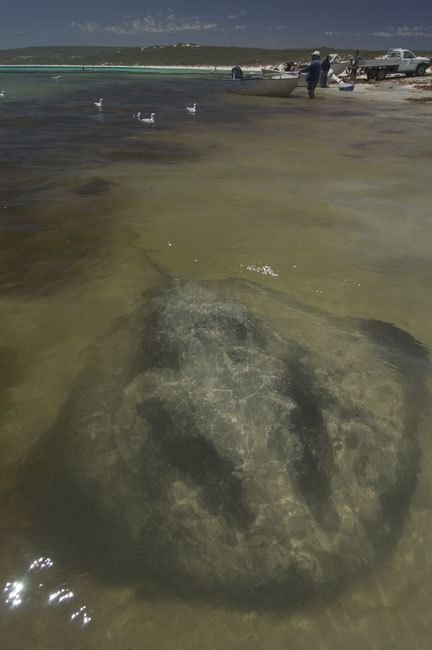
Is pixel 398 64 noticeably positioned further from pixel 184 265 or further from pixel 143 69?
pixel 143 69

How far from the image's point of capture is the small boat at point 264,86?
26800 mm

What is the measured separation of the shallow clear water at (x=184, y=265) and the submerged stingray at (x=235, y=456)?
0.14m

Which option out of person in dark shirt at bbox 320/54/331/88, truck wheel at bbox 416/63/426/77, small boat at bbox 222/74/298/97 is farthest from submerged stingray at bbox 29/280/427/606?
truck wheel at bbox 416/63/426/77

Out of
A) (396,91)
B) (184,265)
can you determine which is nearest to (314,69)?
(396,91)

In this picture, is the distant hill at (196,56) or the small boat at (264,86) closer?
the small boat at (264,86)

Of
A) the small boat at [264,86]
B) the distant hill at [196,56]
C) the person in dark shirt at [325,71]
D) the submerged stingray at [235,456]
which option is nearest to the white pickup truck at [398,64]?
the person in dark shirt at [325,71]

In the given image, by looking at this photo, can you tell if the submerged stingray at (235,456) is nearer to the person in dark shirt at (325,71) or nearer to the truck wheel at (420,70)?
the person in dark shirt at (325,71)

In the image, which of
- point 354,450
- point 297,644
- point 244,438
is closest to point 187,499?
point 244,438

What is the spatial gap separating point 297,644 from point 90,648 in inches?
39.6

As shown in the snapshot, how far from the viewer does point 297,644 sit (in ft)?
6.38

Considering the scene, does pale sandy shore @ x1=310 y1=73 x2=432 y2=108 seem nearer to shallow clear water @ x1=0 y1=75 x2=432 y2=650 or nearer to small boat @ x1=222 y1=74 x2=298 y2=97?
small boat @ x1=222 y1=74 x2=298 y2=97

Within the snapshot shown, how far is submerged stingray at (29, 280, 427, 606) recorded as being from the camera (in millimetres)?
2193

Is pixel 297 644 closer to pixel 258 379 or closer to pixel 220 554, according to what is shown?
pixel 220 554

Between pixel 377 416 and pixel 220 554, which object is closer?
pixel 220 554
